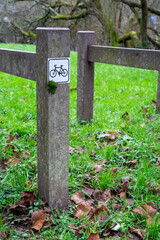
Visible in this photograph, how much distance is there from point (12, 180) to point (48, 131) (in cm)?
61

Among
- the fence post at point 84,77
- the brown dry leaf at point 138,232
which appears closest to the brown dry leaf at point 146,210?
the brown dry leaf at point 138,232

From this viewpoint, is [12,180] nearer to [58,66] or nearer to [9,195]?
[9,195]

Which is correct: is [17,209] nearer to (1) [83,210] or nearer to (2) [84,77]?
(1) [83,210]

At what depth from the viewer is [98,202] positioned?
2.02 meters

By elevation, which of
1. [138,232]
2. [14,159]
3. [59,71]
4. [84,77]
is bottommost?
[138,232]

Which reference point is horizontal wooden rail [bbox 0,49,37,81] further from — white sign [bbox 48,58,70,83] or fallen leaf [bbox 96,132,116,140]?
fallen leaf [bbox 96,132,116,140]

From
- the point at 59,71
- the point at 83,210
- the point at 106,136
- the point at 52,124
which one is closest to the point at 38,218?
the point at 83,210

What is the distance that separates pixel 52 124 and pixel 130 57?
1773 mm

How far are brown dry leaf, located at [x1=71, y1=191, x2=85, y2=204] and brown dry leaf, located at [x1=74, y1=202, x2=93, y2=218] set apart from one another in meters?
0.08

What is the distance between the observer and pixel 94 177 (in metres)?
2.37

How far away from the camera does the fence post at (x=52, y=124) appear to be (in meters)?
1.71

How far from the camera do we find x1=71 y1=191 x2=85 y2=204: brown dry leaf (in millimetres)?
2051

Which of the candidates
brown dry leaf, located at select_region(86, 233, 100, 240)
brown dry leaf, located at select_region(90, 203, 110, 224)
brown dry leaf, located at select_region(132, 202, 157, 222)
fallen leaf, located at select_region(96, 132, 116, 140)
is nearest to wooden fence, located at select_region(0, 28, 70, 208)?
brown dry leaf, located at select_region(90, 203, 110, 224)

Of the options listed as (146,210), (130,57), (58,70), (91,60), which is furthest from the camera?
(91,60)
